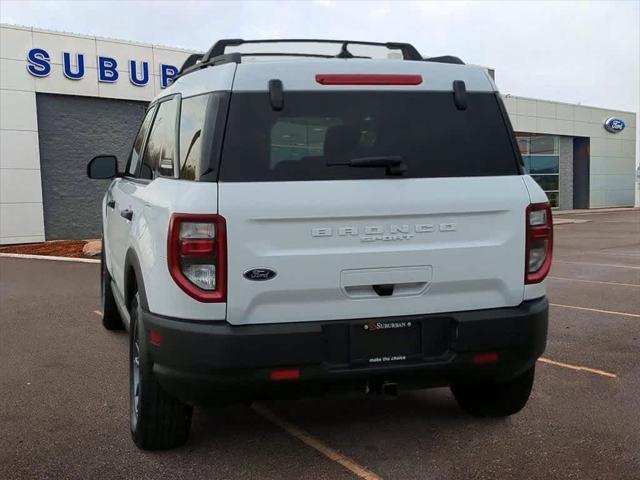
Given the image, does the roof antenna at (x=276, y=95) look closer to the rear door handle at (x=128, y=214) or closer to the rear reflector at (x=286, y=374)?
the rear reflector at (x=286, y=374)

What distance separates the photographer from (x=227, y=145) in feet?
9.62

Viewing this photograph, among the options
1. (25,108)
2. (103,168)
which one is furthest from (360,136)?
(25,108)

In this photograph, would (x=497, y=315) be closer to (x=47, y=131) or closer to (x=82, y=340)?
(x=82, y=340)

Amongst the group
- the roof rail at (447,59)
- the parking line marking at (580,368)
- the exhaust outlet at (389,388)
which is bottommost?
the parking line marking at (580,368)

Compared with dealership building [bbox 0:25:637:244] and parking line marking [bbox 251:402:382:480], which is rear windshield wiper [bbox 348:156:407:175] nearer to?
parking line marking [bbox 251:402:382:480]

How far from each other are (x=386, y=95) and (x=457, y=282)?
3.24 ft

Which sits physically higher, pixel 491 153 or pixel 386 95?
pixel 386 95

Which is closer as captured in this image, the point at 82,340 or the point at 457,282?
the point at 457,282

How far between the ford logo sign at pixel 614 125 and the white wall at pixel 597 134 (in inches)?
8.6

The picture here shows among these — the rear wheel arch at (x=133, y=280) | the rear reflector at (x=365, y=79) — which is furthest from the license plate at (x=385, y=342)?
the rear reflector at (x=365, y=79)

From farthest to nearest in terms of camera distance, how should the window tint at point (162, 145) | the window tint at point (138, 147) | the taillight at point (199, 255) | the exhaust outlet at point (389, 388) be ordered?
the window tint at point (138, 147), the window tint at point (162, 145), the exhaust outlet at point (389, 388), the taillight at point (199, 255)

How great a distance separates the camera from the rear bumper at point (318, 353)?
2.89 m

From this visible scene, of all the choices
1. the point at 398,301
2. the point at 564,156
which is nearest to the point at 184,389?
the point at 398,301

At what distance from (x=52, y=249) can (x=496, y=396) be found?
532 inches
